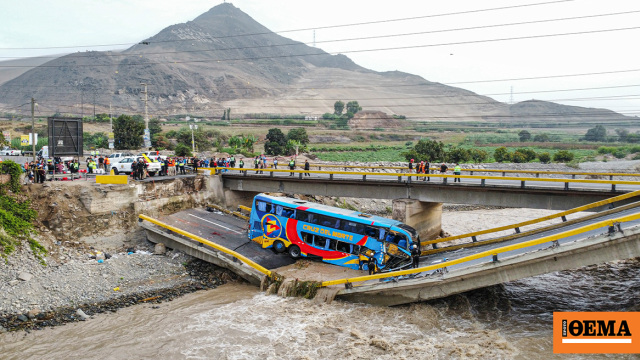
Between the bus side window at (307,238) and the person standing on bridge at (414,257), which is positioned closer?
the person standing on bridge at (414,257)

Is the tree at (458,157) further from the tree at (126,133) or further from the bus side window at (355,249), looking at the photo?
the bus side window at (355,249)

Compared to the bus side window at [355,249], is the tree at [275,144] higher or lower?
higher

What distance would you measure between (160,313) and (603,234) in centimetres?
1950

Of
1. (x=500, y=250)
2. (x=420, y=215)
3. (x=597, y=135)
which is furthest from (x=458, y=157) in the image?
(x=597, y=135)

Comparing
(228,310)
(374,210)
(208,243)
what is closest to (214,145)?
(374,210)

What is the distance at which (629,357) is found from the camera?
1673 centimetres

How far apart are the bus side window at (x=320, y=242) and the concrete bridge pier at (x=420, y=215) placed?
8573mm

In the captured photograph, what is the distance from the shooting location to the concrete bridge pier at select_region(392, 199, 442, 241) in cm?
3266

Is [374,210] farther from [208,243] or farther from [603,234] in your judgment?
[603,234]

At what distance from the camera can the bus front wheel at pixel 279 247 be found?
2750 centimetres

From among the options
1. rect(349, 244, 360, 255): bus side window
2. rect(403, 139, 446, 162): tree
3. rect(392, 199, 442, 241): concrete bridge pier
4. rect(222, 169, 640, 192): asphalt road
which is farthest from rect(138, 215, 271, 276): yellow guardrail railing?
rect(403, 139, 446, 162): tree

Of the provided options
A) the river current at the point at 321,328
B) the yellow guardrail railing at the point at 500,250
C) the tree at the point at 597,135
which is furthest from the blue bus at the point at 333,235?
the tree at the point at 597,135

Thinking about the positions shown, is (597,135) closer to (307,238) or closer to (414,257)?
(414,257)

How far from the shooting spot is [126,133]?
241 feet
